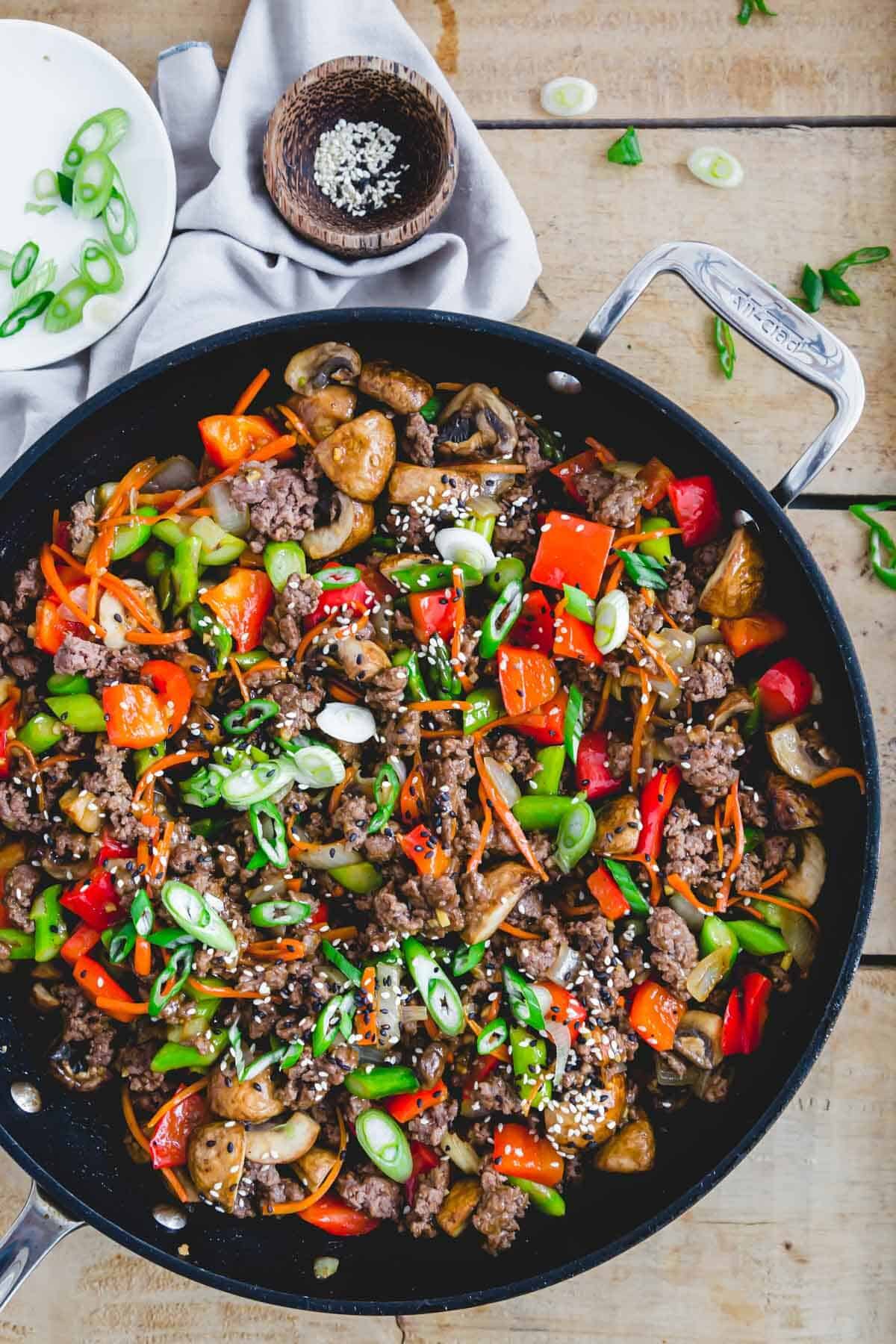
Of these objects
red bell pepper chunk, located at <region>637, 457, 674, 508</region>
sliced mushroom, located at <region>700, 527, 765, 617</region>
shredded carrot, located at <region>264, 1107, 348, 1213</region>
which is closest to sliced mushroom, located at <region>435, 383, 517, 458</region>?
red bell pepper chunk, located at <region>637, 457, 674, 508</region>

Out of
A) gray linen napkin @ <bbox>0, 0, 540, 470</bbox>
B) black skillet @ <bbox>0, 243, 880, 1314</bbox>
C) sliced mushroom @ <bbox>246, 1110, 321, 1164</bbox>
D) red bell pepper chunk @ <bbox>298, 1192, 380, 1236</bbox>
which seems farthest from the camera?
gray linen napkin @ <bbox>0, 0, 540, 470</bbox>

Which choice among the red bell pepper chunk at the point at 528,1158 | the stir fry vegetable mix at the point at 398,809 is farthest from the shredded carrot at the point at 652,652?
the red bell pepper chunk at the point at 528,1158

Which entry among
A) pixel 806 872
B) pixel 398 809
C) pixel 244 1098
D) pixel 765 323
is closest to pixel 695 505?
pixel 765 323

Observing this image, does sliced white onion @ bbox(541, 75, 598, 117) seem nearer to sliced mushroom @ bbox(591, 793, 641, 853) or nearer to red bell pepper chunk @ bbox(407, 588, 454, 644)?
red bell pepper chunk @ bbox(407, 588, 454, 644)

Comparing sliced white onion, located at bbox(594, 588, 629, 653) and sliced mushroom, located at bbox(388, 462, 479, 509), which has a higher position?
sliced mushroom, located at bbox(388, 462, 479, 509)

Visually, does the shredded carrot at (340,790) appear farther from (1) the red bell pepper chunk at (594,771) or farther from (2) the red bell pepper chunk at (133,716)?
(1) the red bell pepper chunk at (594,771)

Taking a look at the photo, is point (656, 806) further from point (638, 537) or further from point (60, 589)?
point (60, 589)

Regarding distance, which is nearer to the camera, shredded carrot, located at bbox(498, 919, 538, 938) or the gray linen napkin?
shredded carrot, located at bbox(498, 919, 538, 938)
